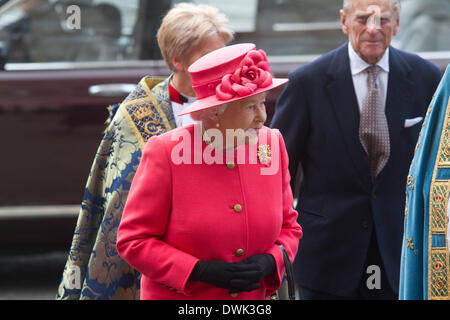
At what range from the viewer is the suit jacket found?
3.42m

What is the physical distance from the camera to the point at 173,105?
3291 mm

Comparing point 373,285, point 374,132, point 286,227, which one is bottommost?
point 373,285

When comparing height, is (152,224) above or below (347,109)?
below

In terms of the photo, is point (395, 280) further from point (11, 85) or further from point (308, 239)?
point (11, 85)

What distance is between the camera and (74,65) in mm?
5184

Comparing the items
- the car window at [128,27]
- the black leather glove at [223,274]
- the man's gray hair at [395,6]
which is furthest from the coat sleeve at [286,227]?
the car window at [128,27]

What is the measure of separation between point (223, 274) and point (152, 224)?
0.25 meters

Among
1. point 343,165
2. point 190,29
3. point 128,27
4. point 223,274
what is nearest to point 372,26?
point 343,165

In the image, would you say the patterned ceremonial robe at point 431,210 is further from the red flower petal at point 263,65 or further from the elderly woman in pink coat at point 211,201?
the red flower petal at point 263,65

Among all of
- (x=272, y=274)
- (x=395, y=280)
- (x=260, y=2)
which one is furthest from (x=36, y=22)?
(x=272, y=274)

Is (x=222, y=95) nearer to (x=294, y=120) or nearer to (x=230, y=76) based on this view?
(x=230, y=76)

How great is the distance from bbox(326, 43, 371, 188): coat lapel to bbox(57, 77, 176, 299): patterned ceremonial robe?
2.33ft

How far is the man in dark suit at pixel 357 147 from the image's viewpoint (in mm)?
3412

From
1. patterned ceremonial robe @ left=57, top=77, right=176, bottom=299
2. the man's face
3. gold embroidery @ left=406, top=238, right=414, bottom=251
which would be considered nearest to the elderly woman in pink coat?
gold embroidery @ left=406, top=238, right=414, bottom=251
